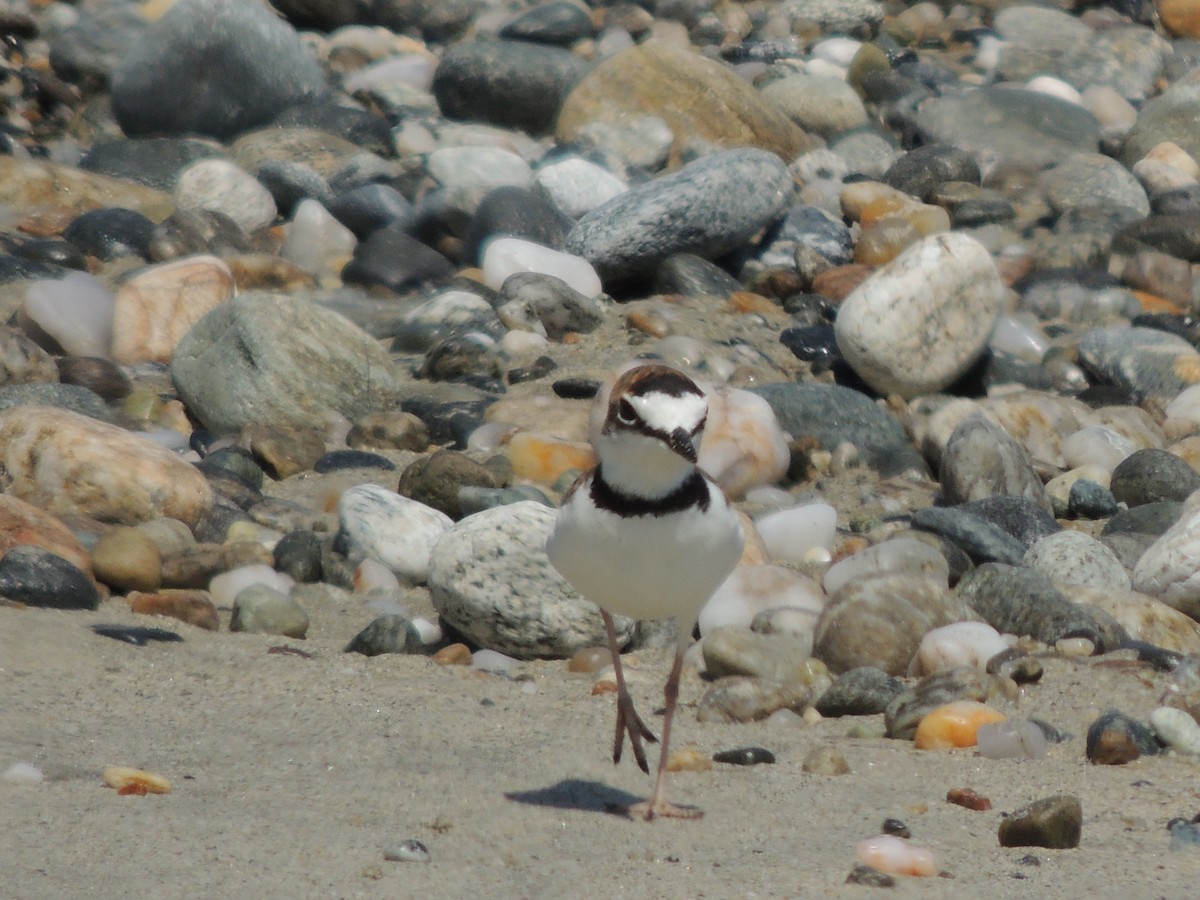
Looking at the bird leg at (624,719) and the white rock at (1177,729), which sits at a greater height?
the bird leg at (624,719)

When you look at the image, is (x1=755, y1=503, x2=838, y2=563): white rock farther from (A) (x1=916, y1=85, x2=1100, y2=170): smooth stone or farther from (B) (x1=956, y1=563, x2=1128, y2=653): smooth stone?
(A) (x1=916, y1=85, x2=1100, y2=170): smooth stone

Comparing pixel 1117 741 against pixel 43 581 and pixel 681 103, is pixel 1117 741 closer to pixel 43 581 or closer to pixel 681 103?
pixel 43 581

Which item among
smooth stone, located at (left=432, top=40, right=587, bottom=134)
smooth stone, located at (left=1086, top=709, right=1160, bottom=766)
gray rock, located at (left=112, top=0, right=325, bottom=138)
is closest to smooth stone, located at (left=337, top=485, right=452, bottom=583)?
smooth stone, located at (left=1086, top=709, right=1160, bottom=766)

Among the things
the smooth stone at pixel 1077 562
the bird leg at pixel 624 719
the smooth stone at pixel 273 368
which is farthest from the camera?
the smooth stone at pixel 273 368

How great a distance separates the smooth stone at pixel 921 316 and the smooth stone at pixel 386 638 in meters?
3.91

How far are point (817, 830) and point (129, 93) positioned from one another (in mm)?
10620

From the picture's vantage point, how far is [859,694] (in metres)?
4.87

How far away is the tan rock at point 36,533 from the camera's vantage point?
17.9ft

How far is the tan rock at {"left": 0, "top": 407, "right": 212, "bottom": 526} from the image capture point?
6.14 metres

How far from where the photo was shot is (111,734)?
4055 millimetres

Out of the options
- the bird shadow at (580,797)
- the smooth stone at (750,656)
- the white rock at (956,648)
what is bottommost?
the smooth stone at (750,656)

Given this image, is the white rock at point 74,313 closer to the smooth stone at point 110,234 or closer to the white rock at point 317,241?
the smooth stone at point 110,234

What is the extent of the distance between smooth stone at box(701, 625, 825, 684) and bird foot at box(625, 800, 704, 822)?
1.27 metres

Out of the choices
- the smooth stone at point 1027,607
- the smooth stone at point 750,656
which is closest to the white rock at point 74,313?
the smooth stone at point 750,656
